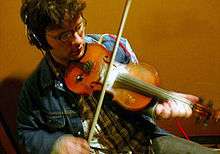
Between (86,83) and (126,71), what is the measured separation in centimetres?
13

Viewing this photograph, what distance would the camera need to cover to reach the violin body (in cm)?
114

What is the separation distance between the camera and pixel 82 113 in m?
1.24

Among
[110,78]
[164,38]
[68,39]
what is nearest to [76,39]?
[68,39]

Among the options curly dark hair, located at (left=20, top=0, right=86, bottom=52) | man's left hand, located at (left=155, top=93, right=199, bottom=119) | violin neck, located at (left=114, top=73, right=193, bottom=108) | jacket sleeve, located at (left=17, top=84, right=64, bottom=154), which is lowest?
jacket sleeve, located at (left=17, top=84, right=64, bottom=154)

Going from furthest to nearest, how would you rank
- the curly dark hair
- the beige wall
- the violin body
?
1. the beige wall
2. the violin body
3. the curly dark hair

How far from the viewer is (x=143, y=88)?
112 centimetres

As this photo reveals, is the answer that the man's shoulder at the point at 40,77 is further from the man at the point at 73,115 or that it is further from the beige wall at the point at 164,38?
the beige wall at the point at 164,38

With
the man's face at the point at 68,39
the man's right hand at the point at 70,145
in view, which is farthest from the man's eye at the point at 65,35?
the man's right hand at the point at 70,145

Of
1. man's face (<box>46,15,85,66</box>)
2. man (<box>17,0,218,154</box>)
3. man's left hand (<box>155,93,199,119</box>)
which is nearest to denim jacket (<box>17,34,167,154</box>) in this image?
man (<box>17,0,218,154</box>)

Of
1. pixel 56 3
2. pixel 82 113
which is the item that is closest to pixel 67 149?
pixel 82 113

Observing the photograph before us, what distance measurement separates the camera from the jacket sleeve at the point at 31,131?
122 cm

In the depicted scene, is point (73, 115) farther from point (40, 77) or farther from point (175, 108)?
point (175, 108)

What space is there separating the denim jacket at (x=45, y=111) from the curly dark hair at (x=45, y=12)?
0.17 m

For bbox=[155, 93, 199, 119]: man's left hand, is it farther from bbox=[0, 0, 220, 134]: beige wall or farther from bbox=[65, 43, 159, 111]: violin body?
bbox=[0, 0, 220, 134]: beige wall
